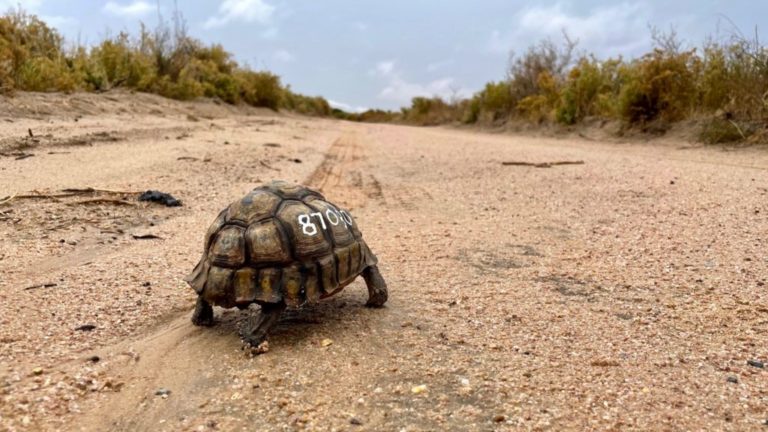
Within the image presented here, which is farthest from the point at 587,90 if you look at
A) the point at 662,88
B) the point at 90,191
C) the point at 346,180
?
the point at 90,191

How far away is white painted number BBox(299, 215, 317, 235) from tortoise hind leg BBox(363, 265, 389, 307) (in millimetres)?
454

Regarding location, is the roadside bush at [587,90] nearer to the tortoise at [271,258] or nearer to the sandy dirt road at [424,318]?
the sandy dirt road at [424,318]

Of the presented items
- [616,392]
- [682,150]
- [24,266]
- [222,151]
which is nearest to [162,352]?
[24,266]

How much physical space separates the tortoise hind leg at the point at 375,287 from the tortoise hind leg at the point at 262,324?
0.61m

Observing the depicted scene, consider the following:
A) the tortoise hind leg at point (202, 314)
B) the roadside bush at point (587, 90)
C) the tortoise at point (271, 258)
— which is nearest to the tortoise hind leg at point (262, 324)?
the tortoise at point (271, 258)

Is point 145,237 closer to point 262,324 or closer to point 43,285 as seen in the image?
point 43,285

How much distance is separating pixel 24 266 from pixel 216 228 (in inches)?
60.8

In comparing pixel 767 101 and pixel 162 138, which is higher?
pixel 767 101

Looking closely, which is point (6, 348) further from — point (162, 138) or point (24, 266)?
point (162, 138)

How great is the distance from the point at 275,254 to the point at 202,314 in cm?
52

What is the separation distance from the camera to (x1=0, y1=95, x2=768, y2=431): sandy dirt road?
2.27m

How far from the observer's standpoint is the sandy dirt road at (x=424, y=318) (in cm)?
227

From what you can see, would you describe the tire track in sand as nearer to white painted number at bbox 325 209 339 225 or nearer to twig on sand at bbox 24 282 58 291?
white painted number at bbox 325 209 339 225

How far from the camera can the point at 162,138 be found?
9711mm
